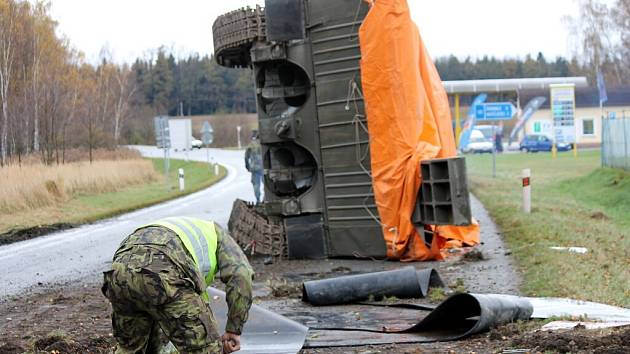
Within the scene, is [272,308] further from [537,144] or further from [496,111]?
[537,144]

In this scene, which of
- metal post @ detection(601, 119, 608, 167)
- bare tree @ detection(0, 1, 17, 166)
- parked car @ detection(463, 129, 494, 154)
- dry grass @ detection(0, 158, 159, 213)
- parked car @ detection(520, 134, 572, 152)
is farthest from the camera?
parked car @ detection(463, 129, 494, 154)

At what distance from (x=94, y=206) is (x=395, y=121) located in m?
16.1

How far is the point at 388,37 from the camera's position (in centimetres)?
1302

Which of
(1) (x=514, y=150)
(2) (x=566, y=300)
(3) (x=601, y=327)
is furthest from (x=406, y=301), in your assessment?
(1) (x=514, y=150)

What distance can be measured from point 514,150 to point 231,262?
70.9 m

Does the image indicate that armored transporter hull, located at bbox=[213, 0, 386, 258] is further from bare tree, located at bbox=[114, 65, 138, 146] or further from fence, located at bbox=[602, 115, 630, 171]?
bare tree, located at bbox=[114, 65, 138, 146]

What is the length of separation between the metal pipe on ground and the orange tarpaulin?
3359 millimetres

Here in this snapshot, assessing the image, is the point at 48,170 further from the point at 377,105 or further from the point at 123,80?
the point at 123,80

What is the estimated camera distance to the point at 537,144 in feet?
221

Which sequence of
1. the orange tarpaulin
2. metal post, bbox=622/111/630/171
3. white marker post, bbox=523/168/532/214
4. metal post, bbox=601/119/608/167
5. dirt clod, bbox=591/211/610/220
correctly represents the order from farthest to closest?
metal post, bbox=601/119/608/167
metal post, bbox=622/111/630/171
dirt clod, bbox=591/211/610/220
white marker post, bbox=523/168/532/214
the orange tarpaulin

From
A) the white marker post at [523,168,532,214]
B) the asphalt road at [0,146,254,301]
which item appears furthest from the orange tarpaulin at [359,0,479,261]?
the white marker post at [523,168,532,214]

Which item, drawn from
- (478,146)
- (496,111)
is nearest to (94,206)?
(496,111)

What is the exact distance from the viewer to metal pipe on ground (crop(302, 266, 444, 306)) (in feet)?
30.7

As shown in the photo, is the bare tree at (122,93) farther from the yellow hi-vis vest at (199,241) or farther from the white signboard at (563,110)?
the yellow hi-vis vest at (199,241)
